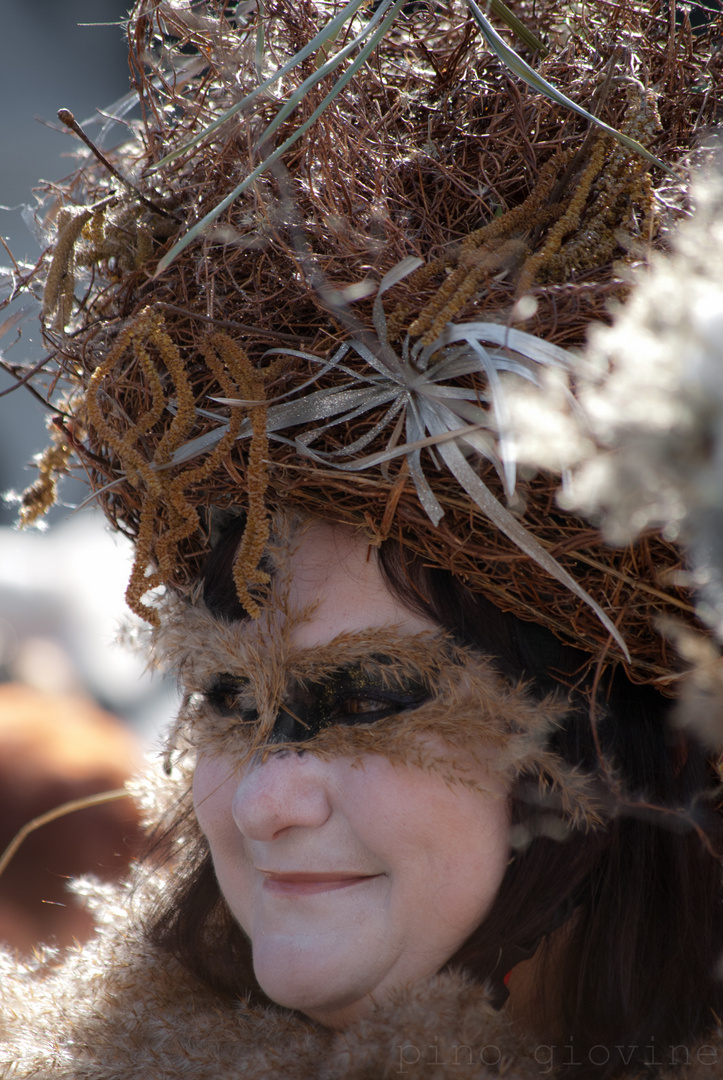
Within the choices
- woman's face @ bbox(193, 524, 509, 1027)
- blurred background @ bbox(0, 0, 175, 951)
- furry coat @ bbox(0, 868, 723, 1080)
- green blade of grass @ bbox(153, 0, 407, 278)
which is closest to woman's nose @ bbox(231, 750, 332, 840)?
woman's face @ bbox(193, 524, 509, 1027)

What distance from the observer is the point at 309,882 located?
1062 mm

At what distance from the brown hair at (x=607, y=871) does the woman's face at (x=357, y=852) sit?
0.03 metres

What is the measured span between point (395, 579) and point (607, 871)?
1.56ft

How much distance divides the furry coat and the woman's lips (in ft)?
0.45

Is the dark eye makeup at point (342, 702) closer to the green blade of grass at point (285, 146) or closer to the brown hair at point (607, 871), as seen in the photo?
the brown hair at point (607, 871)

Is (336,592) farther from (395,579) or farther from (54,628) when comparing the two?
(54,628)

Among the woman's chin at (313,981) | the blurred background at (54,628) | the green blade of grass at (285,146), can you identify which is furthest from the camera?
the blurred background at (54,628)

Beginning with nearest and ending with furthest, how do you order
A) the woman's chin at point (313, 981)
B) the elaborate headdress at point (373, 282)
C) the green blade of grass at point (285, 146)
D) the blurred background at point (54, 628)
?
the green blade of grass at point (285, 146), the elaborate headdress at point (373, 282), the woman's chin at point (313, 981), the blurred background at point (54, 628)

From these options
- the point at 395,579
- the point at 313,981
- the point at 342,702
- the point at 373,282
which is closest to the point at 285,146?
the point at 373,282

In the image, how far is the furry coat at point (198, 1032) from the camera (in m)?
0.96

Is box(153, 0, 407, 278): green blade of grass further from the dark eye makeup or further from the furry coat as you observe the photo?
the furry coat

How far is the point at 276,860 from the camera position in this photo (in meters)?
1.06

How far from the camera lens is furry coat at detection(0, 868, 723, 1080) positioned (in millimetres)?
963

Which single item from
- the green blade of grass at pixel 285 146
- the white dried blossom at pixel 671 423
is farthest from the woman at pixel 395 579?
the white dried blossom at pixel 671 423
